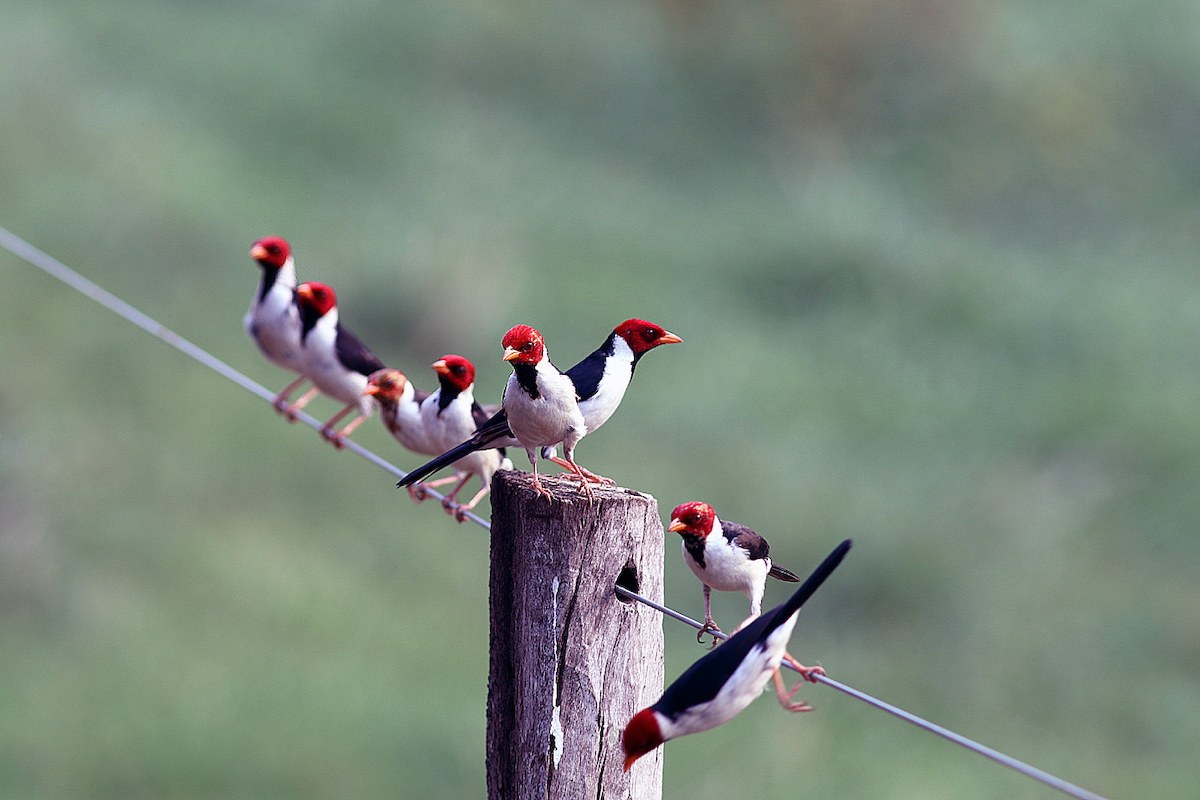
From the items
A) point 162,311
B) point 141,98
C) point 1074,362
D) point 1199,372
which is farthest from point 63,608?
point 1199,372

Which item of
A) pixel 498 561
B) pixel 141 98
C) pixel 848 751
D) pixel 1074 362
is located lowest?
pixel 498 561

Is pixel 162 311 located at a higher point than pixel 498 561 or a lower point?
higher

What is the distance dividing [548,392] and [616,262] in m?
9.40

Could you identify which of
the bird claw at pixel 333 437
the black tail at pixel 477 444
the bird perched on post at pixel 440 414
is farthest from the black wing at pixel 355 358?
the black tail at pixel 477 444

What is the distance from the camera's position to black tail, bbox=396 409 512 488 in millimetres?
2896

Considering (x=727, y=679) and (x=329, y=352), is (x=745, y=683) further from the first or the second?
(x=329, y=352)

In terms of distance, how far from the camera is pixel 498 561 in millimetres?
2596

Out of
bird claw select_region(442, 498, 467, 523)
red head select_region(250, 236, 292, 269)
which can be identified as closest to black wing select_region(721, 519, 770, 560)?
bird claw select_region(442, 498, 467, 523)

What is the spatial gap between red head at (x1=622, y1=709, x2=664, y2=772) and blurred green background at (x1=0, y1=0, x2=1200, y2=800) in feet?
12.7

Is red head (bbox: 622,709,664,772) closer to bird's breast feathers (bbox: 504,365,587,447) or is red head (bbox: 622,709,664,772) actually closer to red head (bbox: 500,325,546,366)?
bird's breast feathers (bbox: 504,365,587,447)

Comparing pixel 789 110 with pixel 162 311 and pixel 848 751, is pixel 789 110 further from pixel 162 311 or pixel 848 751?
pixel 848 751

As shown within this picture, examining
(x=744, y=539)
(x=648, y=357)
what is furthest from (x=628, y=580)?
(x=648, y=357)

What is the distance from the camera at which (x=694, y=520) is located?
271 cm

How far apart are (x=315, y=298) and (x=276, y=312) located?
35 cm
